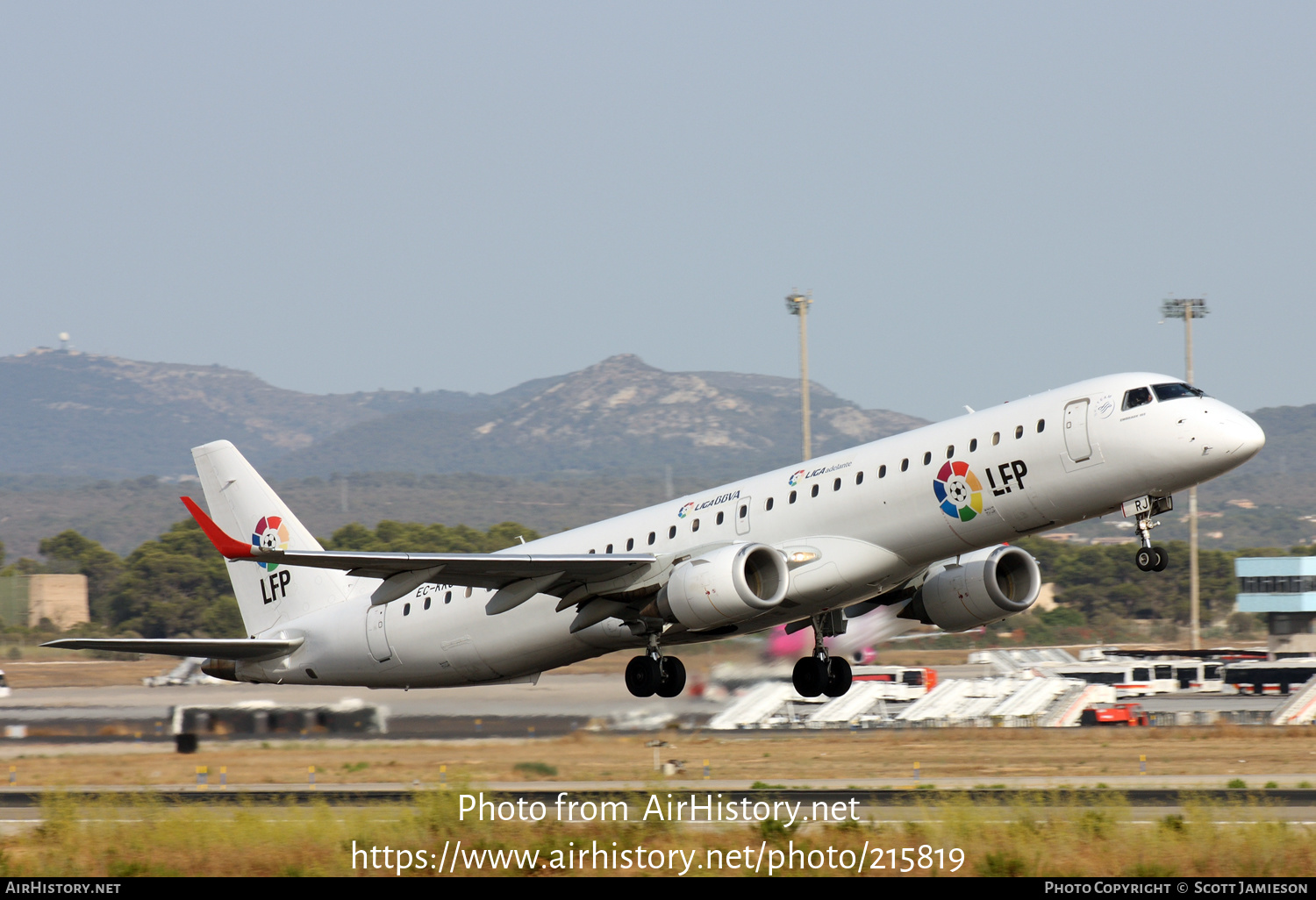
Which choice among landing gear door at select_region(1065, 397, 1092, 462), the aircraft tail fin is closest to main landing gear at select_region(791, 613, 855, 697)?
landing gear door at select_region(1065, 397, 1092, 462)

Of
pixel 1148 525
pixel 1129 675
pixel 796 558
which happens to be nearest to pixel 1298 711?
pixel 1129 675

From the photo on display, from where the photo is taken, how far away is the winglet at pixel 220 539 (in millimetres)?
25891

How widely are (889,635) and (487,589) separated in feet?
31.3

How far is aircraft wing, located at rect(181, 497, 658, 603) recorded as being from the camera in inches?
1045

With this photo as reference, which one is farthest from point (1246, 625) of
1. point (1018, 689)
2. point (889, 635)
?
point (889, 635)

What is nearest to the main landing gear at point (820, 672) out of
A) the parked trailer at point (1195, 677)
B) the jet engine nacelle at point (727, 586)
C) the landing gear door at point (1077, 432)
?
the jet engine nacelle at point (727, 586)

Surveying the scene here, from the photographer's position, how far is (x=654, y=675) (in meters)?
29.2

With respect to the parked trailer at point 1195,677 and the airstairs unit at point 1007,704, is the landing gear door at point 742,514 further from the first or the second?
the parked trailer at point 1195,677

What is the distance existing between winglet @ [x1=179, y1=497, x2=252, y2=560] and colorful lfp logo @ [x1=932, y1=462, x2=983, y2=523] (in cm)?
1182

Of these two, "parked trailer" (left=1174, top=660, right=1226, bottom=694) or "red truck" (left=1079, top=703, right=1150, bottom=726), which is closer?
"red truck" (left=1079, top=703, right=1150, bottom=726)

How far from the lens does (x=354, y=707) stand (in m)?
48.9

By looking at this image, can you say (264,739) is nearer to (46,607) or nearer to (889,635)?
(889,635)

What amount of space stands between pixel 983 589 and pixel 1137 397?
20.4 feet

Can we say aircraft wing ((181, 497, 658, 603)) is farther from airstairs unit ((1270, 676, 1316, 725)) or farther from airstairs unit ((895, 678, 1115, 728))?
airstairs unit ((1270, 676, 1316, 725))
